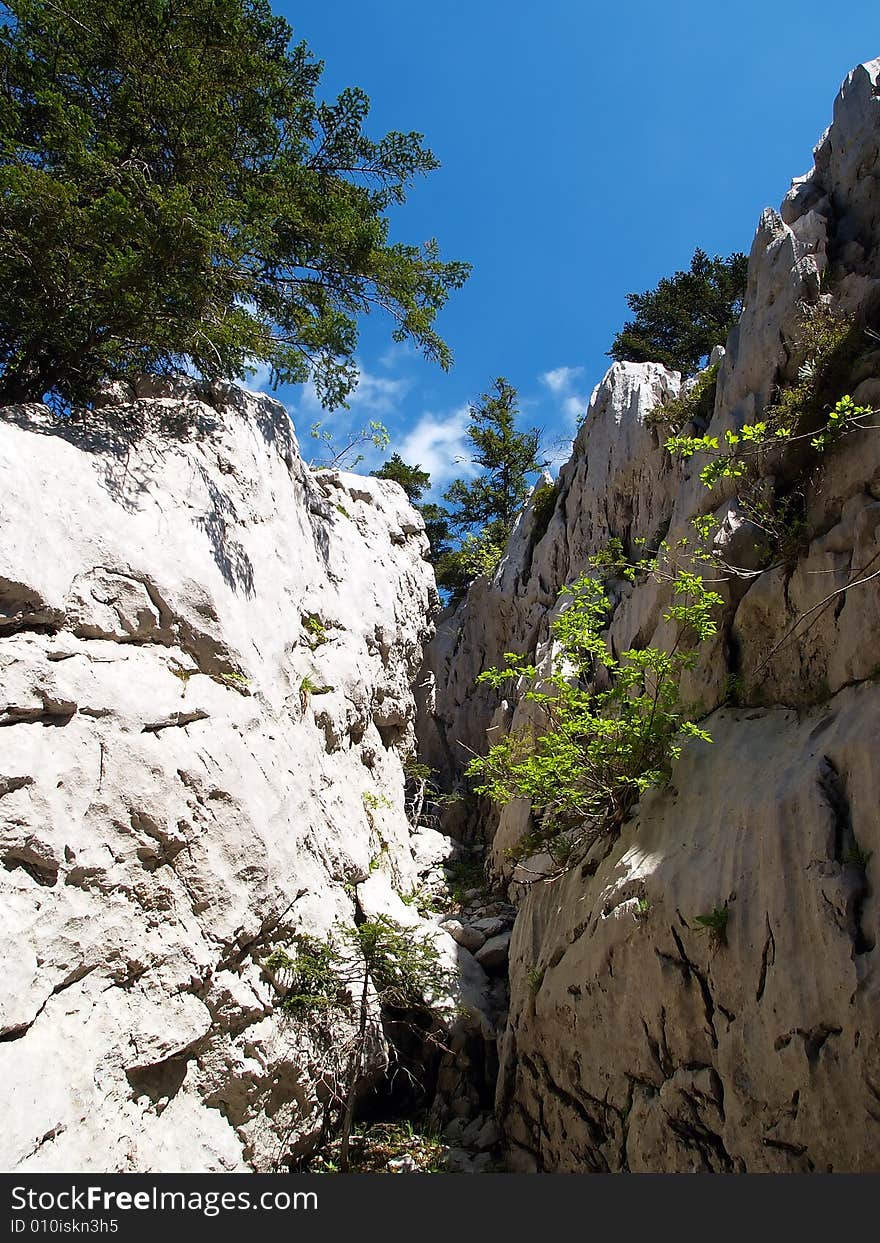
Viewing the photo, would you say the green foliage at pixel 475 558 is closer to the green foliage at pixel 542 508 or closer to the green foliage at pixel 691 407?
the green foliage at pixel 542 508

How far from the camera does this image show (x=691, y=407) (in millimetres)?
15578

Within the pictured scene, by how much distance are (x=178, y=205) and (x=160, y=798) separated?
810 cm

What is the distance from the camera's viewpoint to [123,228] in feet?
31.2

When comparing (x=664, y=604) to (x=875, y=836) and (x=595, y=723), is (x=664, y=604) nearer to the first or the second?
(x=595, y=723)

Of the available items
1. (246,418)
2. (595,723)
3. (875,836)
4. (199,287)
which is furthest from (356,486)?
(875,836)

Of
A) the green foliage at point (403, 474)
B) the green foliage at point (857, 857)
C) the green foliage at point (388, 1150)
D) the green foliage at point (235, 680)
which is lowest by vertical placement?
the green foliage at point (388, 1150)

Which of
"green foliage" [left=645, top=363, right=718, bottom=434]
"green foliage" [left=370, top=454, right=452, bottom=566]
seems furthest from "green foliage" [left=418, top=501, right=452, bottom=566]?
"green foliage" [left=645, top=363, right=718, bottom=434]

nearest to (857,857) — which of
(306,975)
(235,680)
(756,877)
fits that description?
(756,877)

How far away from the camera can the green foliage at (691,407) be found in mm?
14969

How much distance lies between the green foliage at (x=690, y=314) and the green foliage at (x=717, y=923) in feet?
69.8

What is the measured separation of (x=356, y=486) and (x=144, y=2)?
12.2 metres

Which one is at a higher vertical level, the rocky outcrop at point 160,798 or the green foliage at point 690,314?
the green foliage at point 690,314

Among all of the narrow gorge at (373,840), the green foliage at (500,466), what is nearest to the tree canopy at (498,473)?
the green foliage at (500,466)

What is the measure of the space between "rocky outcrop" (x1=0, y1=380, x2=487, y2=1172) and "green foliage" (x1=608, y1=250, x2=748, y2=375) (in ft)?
56.2
